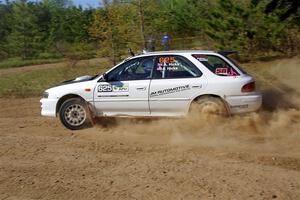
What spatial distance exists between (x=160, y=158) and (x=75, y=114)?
9.71ft

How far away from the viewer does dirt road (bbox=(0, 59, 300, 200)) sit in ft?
17.7

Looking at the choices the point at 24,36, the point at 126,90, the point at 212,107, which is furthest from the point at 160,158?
the point at 24,36

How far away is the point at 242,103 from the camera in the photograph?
8.12 metres

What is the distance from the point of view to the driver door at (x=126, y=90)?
8594mm

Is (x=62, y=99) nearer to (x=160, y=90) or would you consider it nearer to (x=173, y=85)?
(x=160, y=90)

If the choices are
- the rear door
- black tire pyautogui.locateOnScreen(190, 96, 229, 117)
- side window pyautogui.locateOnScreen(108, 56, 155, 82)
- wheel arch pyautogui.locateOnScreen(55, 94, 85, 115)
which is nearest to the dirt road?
black tire pyautogui.locateOnScreen(190, 96, 229, 117)

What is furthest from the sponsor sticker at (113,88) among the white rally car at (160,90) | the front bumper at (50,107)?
the front bumper at (50,107)

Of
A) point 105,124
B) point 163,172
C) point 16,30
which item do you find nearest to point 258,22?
point 105,124

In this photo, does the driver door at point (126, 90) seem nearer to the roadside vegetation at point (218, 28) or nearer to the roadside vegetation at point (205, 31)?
the roadside vegetation at point (205, 31)

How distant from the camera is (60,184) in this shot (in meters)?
5.78

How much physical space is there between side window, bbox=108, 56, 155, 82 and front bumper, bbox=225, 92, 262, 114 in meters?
1.60

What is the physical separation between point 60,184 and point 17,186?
0.56m

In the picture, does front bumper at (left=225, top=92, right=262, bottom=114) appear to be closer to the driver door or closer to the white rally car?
the white rally car

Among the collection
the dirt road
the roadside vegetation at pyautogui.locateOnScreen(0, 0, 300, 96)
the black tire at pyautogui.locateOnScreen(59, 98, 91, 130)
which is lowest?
the dirt road
